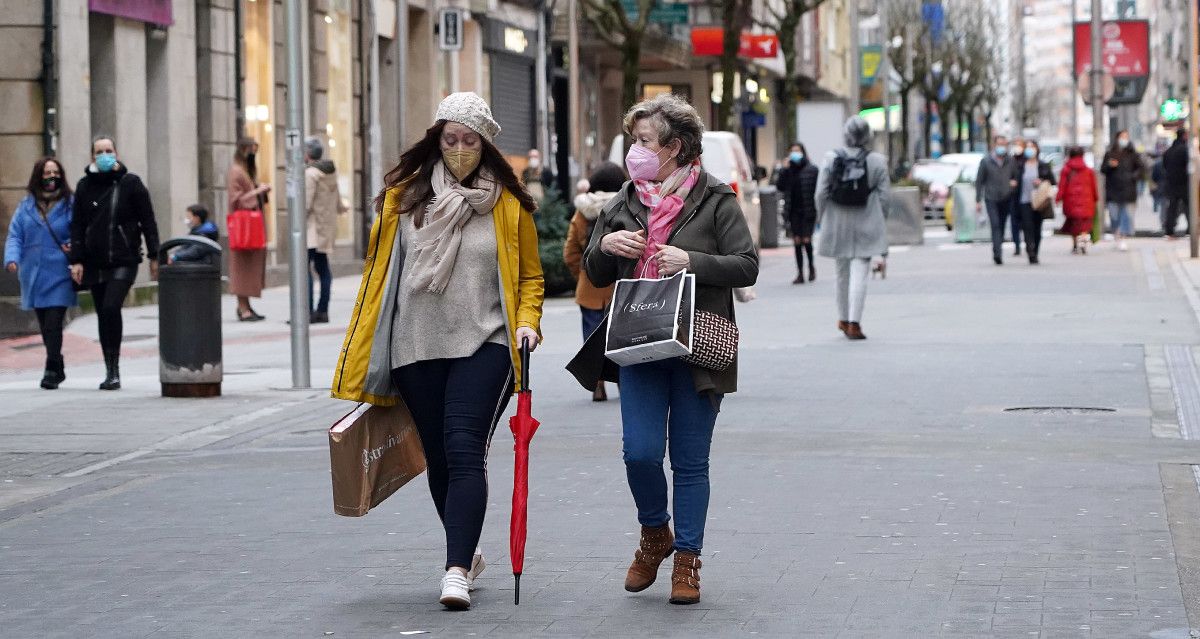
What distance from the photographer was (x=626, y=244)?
6.80 m

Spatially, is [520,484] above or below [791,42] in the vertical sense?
below

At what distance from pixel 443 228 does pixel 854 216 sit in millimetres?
10495

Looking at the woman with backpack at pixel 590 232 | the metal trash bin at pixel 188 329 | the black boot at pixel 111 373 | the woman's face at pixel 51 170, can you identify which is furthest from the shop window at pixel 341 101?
the woman with backpack at pixel 590 232

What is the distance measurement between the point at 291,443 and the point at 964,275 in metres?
16.1

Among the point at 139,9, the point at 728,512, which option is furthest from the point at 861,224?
the point at 139,9

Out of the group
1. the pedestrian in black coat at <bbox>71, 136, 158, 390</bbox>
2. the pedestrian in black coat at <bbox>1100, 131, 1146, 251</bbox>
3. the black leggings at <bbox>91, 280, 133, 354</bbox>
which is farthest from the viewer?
the pedestrian in black coat at <bbox>1100, 131, 1146, 251</bbox>

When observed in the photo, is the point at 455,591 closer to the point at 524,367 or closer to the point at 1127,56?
the point at 524,367

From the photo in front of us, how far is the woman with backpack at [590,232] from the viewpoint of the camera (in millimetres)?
12656

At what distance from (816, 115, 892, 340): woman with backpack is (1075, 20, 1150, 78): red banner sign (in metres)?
25.9

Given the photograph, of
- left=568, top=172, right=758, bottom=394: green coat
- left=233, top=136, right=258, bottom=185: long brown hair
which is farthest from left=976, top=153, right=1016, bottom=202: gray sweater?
left=568, top=172, right=758, bottom=394: green coat

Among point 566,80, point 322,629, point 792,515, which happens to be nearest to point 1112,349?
point 792,515

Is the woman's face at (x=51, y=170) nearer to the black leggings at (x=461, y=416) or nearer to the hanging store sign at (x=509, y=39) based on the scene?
the black leggings at (x=461, y=416)

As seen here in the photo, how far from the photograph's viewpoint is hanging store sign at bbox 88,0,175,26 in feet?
72.9

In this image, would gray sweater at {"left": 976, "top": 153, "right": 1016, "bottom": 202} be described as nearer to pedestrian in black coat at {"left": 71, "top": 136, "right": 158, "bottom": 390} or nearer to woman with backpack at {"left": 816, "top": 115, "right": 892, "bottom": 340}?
woman with backpack at {"left": 816, "top": 115, "right": 892, "bottom": 340}
